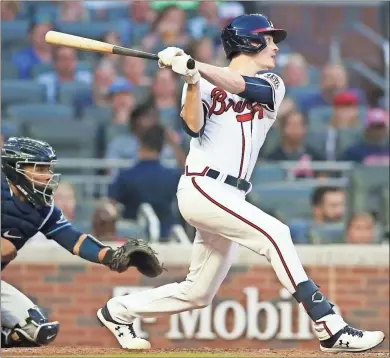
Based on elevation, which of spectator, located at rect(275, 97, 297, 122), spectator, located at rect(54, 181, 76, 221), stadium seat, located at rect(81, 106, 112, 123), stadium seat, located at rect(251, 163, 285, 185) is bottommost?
spectator, located at rect(54, 181, 76, 221)

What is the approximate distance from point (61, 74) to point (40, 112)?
25.5 inches

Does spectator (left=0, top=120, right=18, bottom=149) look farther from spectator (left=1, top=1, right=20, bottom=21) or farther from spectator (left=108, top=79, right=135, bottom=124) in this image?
spectator (left=1, top=1, right=20, bottom=21)

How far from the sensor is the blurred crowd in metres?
10.2

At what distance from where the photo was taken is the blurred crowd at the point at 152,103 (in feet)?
33.3

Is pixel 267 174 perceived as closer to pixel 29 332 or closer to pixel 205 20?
pixel 205 20

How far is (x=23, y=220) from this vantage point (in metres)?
6.64

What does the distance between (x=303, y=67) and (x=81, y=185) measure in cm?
296

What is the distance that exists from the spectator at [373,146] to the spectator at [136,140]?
159cm

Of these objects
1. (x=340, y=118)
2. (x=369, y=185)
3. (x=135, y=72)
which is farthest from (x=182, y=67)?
(x=135, y=72)

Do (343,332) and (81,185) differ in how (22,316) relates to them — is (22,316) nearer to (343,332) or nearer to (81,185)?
(343,332)

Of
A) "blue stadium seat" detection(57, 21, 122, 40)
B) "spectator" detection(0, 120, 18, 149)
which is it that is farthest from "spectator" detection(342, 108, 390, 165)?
"spectator" detection(0, 120, 18, 149)

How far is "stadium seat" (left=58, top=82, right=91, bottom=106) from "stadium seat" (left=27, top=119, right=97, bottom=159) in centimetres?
60

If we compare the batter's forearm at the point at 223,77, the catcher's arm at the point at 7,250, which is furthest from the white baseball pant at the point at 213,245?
the catcher's arm at the point at 7,250

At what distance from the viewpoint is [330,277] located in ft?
31.1
